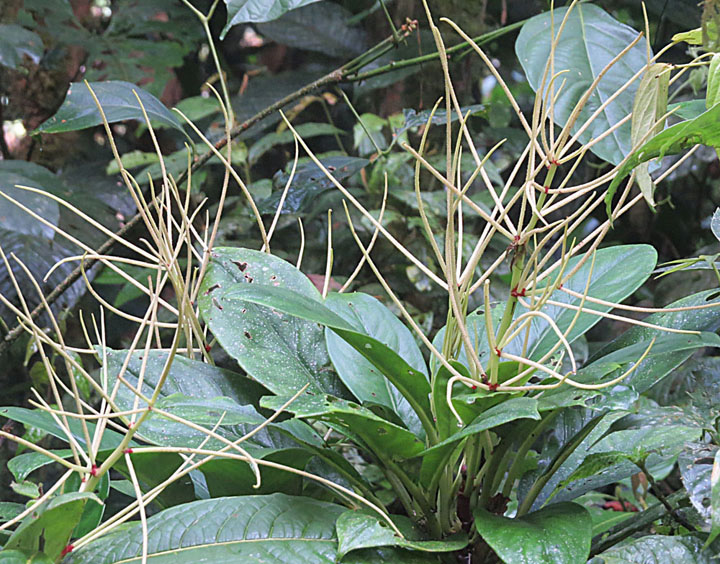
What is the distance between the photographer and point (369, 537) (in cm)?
44

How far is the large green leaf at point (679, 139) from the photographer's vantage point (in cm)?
38

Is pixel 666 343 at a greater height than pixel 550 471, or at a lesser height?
greater

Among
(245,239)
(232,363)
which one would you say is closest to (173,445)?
(232,363)

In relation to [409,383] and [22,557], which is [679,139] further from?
[22,557]

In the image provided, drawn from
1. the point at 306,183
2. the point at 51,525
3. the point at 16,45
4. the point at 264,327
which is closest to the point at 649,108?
the point at 264,327

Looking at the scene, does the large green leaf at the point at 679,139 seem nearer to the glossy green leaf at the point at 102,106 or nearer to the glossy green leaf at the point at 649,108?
the glossy green leaf at the point at 649,108

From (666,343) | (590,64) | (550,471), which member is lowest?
(550,471)

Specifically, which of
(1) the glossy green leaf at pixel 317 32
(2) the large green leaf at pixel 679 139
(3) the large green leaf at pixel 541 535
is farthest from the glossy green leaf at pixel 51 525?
(1) the glossy green leaf at pixel 317 32

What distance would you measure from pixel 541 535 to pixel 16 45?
122 centimetres

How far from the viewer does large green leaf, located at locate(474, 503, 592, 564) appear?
42 cm

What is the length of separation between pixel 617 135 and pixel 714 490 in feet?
1.33

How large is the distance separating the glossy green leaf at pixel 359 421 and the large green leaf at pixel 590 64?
0.35 m

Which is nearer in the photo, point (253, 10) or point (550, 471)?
point (550, 471)

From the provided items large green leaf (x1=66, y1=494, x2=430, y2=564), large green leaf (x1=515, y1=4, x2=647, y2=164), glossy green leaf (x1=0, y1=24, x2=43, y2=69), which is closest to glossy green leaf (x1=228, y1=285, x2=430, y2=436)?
large green leaf (x1=66, y1=494, x2=430, y2=564)
